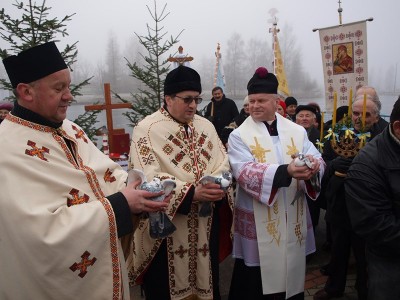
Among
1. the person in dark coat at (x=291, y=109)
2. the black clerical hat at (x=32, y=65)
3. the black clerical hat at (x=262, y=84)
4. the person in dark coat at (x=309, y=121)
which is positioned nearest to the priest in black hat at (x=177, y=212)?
the black clerical hat at (x=262, y=84)

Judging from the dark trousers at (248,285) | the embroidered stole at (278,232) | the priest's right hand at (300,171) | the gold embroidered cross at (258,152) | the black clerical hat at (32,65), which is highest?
the black clerical hat at (32,65)

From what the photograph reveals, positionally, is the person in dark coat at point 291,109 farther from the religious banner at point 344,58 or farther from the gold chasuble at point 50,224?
the gold chasuble at point 50,224

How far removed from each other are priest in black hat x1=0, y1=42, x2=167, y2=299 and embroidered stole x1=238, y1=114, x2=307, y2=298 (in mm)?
1412

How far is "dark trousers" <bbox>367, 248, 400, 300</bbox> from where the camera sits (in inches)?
88.2

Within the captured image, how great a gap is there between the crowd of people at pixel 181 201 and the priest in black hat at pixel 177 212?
11 millimetres

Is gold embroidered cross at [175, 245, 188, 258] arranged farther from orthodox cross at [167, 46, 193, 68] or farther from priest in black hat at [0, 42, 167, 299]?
orthodox cross at [167, 46, 193, 68]

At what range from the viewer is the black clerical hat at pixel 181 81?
2.89 m

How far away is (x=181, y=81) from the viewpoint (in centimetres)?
289

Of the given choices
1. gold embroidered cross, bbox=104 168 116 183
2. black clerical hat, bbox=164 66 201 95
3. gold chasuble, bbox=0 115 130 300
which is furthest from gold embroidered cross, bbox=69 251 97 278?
black clerical hat, bbox=164 66 201 95

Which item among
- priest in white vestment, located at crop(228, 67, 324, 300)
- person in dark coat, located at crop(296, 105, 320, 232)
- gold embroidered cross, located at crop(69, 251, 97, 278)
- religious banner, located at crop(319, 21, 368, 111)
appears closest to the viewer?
gold embroidered cross, located at crop(69, 251, 97, 278)

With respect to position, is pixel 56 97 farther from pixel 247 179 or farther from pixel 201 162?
pixel 247 179

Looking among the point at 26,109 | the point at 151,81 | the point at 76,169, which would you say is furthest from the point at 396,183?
the point at 151,81

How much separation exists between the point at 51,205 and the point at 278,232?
2.11 metres

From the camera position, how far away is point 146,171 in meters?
2.71
